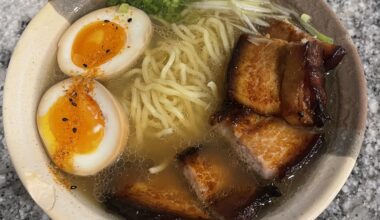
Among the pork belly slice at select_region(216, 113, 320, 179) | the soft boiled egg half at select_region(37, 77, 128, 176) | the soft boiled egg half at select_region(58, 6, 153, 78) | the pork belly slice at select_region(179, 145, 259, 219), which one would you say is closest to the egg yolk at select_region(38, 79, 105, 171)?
the soft boiled egg half at select_region(37, 77, 128, 176)

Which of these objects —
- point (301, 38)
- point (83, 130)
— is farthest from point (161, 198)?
point (301, 38)

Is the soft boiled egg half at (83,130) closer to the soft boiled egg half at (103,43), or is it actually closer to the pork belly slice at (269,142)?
the soft boiled egg half at (103,43)

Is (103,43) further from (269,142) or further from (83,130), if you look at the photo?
(269,142)

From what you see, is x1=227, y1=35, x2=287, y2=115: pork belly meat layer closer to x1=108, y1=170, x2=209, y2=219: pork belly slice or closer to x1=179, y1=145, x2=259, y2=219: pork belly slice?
x1=179, y1=145, x2=259, y2=219: pork belly slice

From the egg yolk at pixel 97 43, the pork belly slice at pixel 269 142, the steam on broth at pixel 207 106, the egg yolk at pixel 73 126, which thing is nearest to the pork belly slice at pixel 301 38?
the steam on broth at pixel 207 106

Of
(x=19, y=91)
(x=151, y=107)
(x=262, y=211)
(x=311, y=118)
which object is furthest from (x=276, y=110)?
(x=19, y=91)
